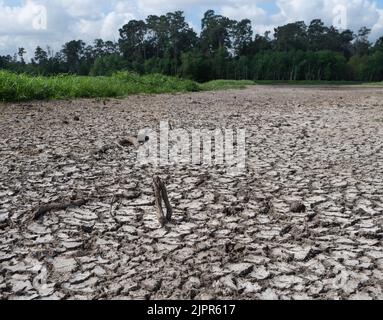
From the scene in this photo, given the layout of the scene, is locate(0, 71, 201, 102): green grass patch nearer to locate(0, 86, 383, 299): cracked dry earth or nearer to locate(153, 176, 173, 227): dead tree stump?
locate(0, 86, 383, 299): cracked dry earth

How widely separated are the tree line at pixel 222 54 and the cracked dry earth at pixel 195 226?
190 ft

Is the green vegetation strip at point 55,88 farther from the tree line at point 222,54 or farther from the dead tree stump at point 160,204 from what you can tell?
the tree line at point 222,54

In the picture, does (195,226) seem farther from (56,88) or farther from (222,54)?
(222,54)

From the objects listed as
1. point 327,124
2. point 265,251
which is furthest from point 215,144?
point 265,251

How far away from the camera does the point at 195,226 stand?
13.0 ft

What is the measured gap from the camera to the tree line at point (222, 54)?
3127 inches

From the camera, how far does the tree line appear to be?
261 feet

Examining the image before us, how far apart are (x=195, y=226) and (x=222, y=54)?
8831cm

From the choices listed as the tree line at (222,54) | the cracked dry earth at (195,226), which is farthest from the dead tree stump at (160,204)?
the tree line at (222,54)

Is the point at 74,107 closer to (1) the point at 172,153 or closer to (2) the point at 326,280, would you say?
(1) the point at 172,153

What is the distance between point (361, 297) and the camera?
110 inches

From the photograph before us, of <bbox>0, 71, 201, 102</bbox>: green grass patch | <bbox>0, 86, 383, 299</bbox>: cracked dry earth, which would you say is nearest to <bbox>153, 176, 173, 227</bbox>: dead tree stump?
<bbox>0, 86, 383, 299</bbox>: cracked dry earth

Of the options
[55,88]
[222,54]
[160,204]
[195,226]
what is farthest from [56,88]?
[222,54]

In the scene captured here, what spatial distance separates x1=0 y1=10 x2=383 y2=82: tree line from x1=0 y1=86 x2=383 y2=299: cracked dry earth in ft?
190
